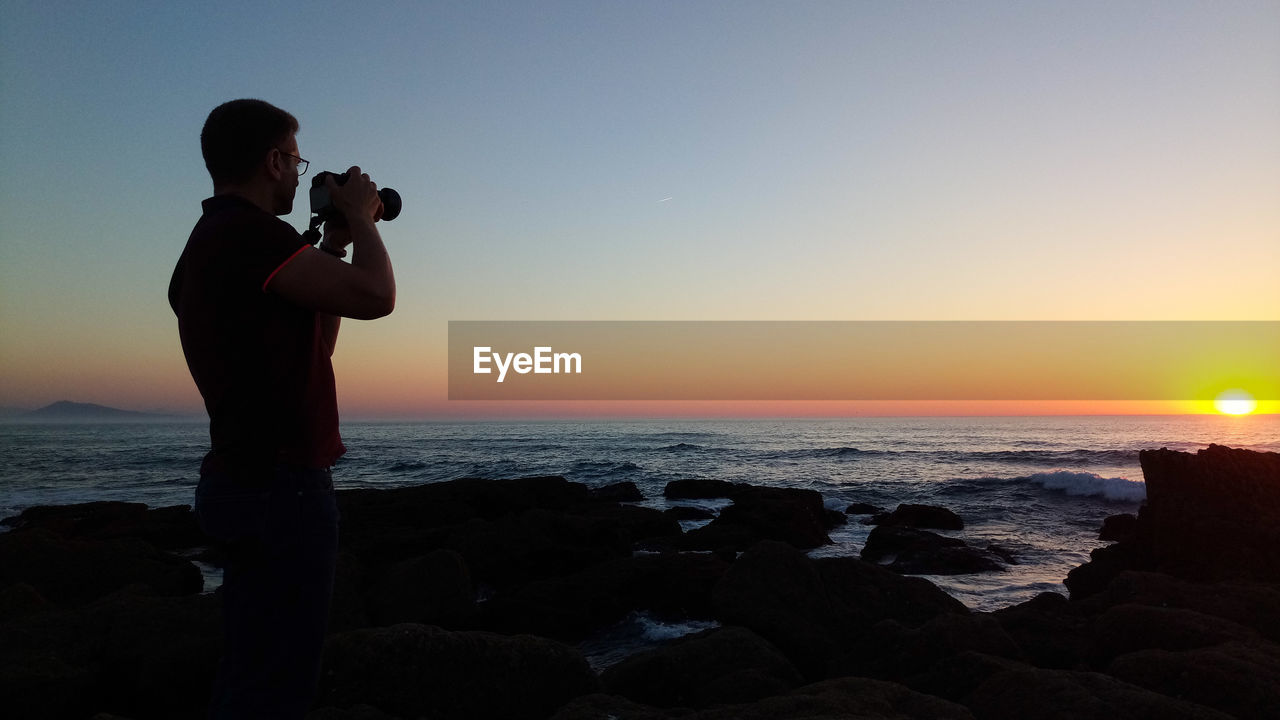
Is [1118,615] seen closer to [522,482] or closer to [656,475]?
[522,482]

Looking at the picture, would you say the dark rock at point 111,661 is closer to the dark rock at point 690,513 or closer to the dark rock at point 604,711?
the dark rock at point 604,711

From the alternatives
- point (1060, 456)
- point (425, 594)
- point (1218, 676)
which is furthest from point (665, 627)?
point (1060, 456)

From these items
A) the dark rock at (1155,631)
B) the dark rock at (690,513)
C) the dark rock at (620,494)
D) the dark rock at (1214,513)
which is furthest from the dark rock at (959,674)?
the dark rock at (620,494)

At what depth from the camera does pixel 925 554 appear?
1148 centimetres

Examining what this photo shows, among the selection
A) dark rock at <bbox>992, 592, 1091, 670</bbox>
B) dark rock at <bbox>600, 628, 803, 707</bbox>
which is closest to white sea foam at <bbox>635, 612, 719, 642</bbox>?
dark rock at <bbox>600, 628, 803, 707</bbox>

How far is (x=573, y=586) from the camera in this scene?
8.43 metres

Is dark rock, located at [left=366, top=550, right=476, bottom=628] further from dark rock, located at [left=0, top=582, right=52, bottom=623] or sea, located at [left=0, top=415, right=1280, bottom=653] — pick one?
dark rock, located at [left=0, top=582, right=52, bottom=623]

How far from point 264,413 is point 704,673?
4147 mm

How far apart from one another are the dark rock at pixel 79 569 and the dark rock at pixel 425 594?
2984 millimetres

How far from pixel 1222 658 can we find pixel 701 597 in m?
4.99

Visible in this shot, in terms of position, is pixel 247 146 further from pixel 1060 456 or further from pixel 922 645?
pixel 1060 456

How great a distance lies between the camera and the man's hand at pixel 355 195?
191 centimetres

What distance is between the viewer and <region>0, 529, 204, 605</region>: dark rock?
8719 millimetres

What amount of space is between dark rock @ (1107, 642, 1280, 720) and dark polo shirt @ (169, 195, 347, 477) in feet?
15.9
